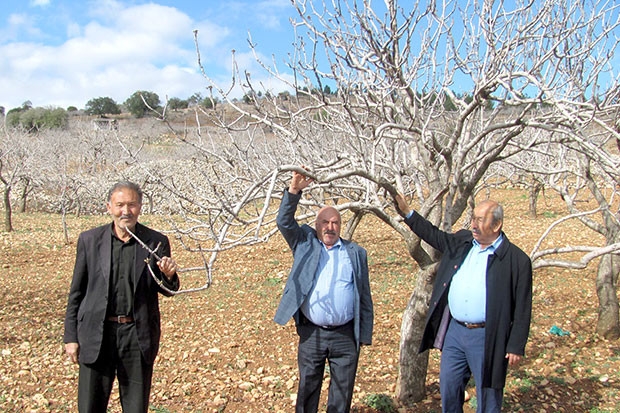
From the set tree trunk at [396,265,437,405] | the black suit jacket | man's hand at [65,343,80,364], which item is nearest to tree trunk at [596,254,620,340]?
tree trunk at [396,265,437,405]

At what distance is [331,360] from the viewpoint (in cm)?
306

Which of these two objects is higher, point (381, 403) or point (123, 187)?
point (123, 187)

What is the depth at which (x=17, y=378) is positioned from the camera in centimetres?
482

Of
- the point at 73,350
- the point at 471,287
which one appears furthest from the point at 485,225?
the point at 73,350

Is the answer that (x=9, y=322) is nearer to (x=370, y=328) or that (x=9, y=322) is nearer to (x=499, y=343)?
(x=370, y=328)

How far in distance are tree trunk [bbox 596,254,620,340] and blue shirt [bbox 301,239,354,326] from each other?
400 centimetres

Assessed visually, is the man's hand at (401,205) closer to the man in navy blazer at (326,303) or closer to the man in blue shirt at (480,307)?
the man in blue shirt at (480,307)

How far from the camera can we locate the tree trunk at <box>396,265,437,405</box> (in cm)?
378

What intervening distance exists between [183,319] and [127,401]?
4107 mm

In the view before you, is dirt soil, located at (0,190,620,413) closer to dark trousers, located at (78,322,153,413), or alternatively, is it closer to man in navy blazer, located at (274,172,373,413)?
man in navy blazer, located at (274,172,373,413)

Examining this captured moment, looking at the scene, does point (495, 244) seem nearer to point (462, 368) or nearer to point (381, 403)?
point (462, 368)

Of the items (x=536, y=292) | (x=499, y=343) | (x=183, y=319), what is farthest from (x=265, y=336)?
(x=536, y=292)

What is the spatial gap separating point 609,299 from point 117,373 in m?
5.21

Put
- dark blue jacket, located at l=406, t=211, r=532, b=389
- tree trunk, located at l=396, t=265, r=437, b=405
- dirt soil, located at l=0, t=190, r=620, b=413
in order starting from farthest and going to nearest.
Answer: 1. dirt soil, located at l=0, t=190, r=620, b=413
2. tree trunk, located at l=396, t=265, r=437, b=405
3. dark blue jacket, located at l=406, t=211, r=532, b=389
